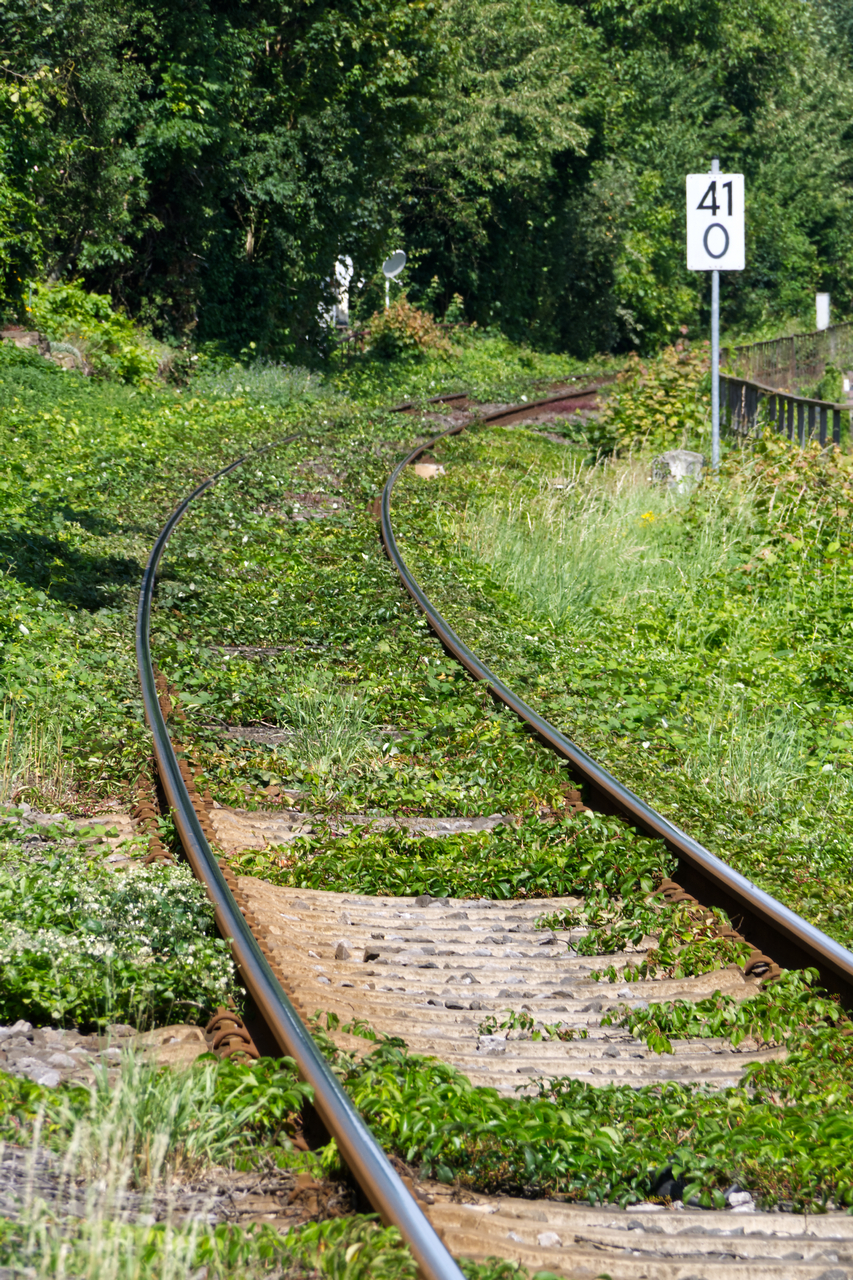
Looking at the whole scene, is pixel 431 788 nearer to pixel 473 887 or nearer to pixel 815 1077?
pixel 473 887

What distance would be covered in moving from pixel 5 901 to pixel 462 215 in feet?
117

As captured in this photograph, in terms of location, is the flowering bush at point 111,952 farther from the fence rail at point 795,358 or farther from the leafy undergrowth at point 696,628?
the fence rail at point 795,358

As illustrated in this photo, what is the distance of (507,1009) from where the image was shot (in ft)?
13.9

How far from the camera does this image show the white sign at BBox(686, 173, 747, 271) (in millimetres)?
12844

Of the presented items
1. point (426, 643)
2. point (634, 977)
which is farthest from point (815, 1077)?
point (426, 643)

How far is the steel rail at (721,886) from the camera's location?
4254 millimetres

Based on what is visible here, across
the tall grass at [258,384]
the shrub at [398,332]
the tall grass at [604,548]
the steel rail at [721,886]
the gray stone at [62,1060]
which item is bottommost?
the gray stone at [62,1060]

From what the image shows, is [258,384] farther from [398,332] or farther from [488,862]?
[488,862]

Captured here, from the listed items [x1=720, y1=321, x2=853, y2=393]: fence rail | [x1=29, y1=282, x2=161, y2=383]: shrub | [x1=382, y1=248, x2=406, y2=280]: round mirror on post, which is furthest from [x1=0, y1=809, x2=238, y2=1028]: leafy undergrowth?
[x1=382, y1=248, x2=406, y2=280]: round mirror on post

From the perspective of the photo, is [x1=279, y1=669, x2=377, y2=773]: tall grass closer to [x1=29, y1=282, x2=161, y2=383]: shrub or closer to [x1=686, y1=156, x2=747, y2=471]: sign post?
[x1=686, y1=156, x2=747, y2=471]: sign post

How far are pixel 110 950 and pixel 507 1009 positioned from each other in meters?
1.29

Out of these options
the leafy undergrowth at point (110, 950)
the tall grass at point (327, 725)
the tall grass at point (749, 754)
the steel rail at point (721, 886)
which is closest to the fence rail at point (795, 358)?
the tall grass at point (749, 754)

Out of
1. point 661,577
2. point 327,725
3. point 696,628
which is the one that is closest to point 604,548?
point 661,577

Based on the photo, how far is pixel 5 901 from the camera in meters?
4.48
